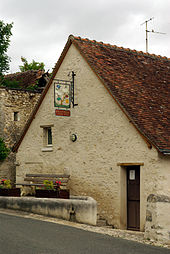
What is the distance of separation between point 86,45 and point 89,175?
17.7 ft

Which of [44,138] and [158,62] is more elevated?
[158,62]

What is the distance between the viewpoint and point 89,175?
16.8 m

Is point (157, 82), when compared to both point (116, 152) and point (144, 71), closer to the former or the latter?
point (144, 71)

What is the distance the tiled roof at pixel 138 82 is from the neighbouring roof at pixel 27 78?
8659 millimetres

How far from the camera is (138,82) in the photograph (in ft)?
57.1

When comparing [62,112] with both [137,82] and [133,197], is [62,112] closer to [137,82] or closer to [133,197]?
[137,82]

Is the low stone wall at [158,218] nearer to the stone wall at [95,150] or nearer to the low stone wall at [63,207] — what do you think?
the low stone wall at [63,207]

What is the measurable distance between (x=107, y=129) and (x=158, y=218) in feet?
21.9

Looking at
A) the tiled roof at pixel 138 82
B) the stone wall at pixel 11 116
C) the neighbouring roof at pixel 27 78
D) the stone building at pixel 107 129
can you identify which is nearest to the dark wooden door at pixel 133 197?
the stone building at pixel 107 129

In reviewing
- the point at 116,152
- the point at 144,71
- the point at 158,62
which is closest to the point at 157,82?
the point at 144,71

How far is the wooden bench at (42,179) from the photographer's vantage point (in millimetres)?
17578

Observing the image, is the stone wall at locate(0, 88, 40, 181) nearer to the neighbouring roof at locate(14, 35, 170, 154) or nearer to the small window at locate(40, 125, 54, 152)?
the small window at locate(40, 125, 54, 152)

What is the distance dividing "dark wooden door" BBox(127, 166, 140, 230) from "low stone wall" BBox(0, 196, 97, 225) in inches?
82.0

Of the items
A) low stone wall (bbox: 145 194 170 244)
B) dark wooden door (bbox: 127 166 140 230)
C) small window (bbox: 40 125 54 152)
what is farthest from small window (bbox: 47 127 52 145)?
low stone wall (bbox: 145 194 170 244)
